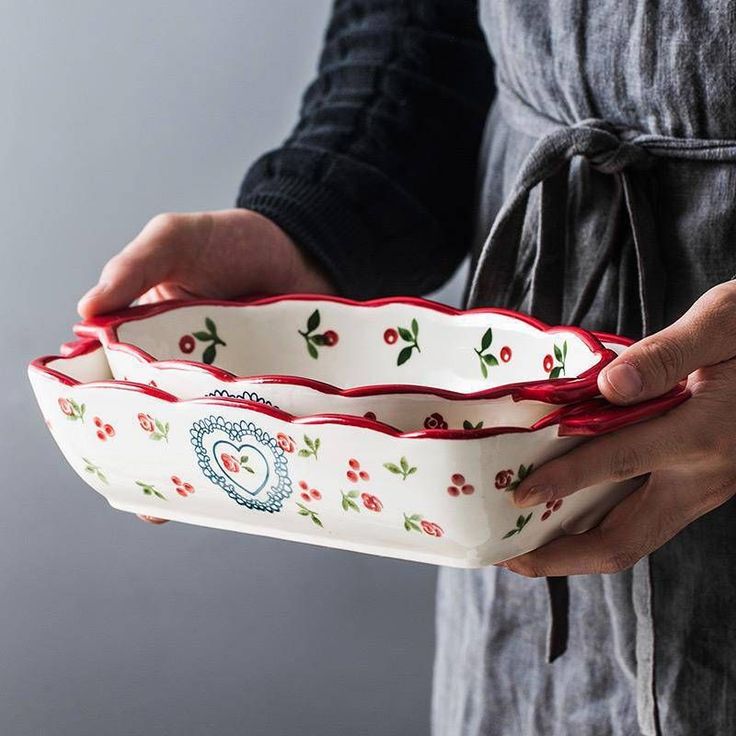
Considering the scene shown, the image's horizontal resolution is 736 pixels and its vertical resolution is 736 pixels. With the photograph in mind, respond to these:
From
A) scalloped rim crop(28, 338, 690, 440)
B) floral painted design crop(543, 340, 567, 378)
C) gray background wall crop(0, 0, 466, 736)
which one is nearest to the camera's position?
scalloped rim crop(28, 338, 690, 440)

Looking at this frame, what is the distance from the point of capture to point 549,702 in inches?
30.6

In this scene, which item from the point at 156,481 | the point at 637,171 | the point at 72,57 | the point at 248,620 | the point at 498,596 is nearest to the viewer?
the point at 156,481

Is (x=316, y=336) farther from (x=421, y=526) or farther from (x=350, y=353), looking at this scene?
(x=421, y=526)

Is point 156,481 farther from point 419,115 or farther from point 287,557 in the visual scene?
point 287,557

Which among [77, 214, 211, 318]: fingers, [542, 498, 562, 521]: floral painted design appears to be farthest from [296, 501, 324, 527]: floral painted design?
[77, 214, 211, 318]: fingers

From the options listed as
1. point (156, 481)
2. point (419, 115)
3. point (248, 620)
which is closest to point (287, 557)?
point (248, 620)

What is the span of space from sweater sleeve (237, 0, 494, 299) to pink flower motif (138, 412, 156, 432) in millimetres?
283

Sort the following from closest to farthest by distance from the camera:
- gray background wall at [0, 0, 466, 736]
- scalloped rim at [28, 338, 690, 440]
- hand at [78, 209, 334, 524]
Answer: scalloped rim at [28, 338, 690, 440] < hand at [78, 209, 334, 524] < gray background wall at [0, 0, 466, 736]

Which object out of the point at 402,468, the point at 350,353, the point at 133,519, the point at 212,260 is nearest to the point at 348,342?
the point at 350,353

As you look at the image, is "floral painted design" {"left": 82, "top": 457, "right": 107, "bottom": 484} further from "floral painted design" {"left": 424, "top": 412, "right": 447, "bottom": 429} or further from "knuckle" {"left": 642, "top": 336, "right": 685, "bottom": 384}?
"knuckle" {"left": 642, "top": 336, "right": 685, "bottom": 384}

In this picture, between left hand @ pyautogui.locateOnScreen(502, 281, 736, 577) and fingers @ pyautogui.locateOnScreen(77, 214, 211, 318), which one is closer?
left hand @ pyautogui.locateOnScreen(502, 281, 736, 577)

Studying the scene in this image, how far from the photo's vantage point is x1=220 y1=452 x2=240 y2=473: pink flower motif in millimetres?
485

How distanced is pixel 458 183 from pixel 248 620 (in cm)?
55

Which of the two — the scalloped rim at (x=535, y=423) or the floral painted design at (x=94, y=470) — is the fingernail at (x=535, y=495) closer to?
the scalloped rim at (x=535, y=423)
